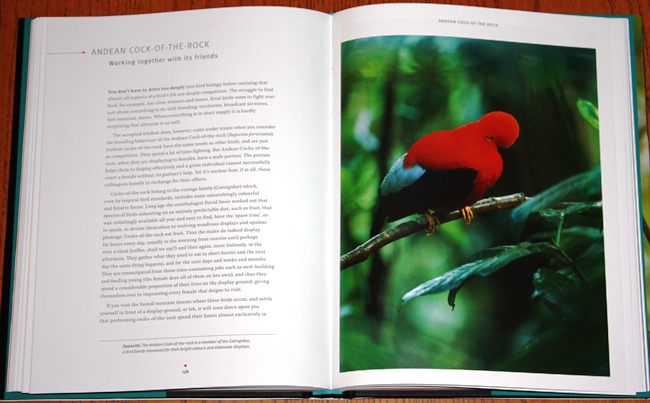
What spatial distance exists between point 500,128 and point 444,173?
6 centimetres

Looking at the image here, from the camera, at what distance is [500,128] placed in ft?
2.01

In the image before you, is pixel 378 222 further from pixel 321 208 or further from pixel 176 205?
pixel 176 205

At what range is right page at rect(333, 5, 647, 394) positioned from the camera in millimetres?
570

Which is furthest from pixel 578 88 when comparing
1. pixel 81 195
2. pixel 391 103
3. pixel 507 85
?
pixel 81 195

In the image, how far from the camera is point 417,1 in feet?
2.06

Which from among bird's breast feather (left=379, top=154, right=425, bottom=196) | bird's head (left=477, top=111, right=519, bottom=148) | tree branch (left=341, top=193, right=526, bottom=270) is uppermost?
bird's head (left=477, top=111, right=519, bottom=148)

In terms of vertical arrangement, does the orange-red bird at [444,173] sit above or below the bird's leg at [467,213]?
above

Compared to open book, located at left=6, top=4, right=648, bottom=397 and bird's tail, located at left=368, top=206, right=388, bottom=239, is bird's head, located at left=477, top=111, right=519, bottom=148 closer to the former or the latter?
open book, located at left=6, top=4, right=648, bottom=397

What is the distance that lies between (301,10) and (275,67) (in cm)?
5

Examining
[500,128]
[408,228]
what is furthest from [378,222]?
[500,128]

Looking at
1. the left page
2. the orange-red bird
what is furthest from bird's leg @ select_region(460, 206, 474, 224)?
the left page

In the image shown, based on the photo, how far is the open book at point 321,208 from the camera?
1.86 ft

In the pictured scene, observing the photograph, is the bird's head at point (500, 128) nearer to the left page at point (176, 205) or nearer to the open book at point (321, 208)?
the open book at point (321, 208)

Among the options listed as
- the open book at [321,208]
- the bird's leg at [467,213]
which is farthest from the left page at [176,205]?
the bird's leg at [467,213]
